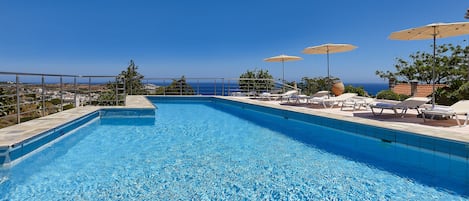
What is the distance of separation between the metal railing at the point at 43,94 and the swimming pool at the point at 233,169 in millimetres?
978

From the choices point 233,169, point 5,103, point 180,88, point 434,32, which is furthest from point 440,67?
point 5,103

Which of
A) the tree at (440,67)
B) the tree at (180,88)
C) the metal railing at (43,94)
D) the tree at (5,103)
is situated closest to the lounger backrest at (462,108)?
the tree at (440,67)

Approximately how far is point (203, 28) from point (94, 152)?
16.9 metres

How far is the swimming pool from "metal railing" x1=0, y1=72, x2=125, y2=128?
3.21 ft

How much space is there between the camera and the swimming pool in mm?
2930

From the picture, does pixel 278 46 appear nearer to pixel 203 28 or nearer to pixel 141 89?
pixel 203 28

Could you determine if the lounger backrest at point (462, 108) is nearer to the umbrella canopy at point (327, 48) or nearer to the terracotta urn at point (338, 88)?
the umbrella canopy at point (327, 48)

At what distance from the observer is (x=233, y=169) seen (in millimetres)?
3689

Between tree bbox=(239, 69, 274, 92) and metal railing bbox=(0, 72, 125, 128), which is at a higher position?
tree bbox=(239, 69, 274, 92)

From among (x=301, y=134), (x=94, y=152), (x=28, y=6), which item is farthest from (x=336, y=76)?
(x=28, y=6)

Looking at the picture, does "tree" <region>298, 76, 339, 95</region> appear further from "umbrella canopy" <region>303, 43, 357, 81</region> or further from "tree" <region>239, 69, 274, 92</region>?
"umbrella canopy" <region>303, 43, 357, 81</region>

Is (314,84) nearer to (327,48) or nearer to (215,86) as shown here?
(327,48)

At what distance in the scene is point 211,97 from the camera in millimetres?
Result: 13984

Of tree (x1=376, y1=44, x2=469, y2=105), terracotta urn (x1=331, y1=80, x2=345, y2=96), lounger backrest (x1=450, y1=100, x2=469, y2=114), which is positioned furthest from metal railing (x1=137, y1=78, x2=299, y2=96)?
lounger backrest (x1=450, y1=100, x2=469, y2=114)
